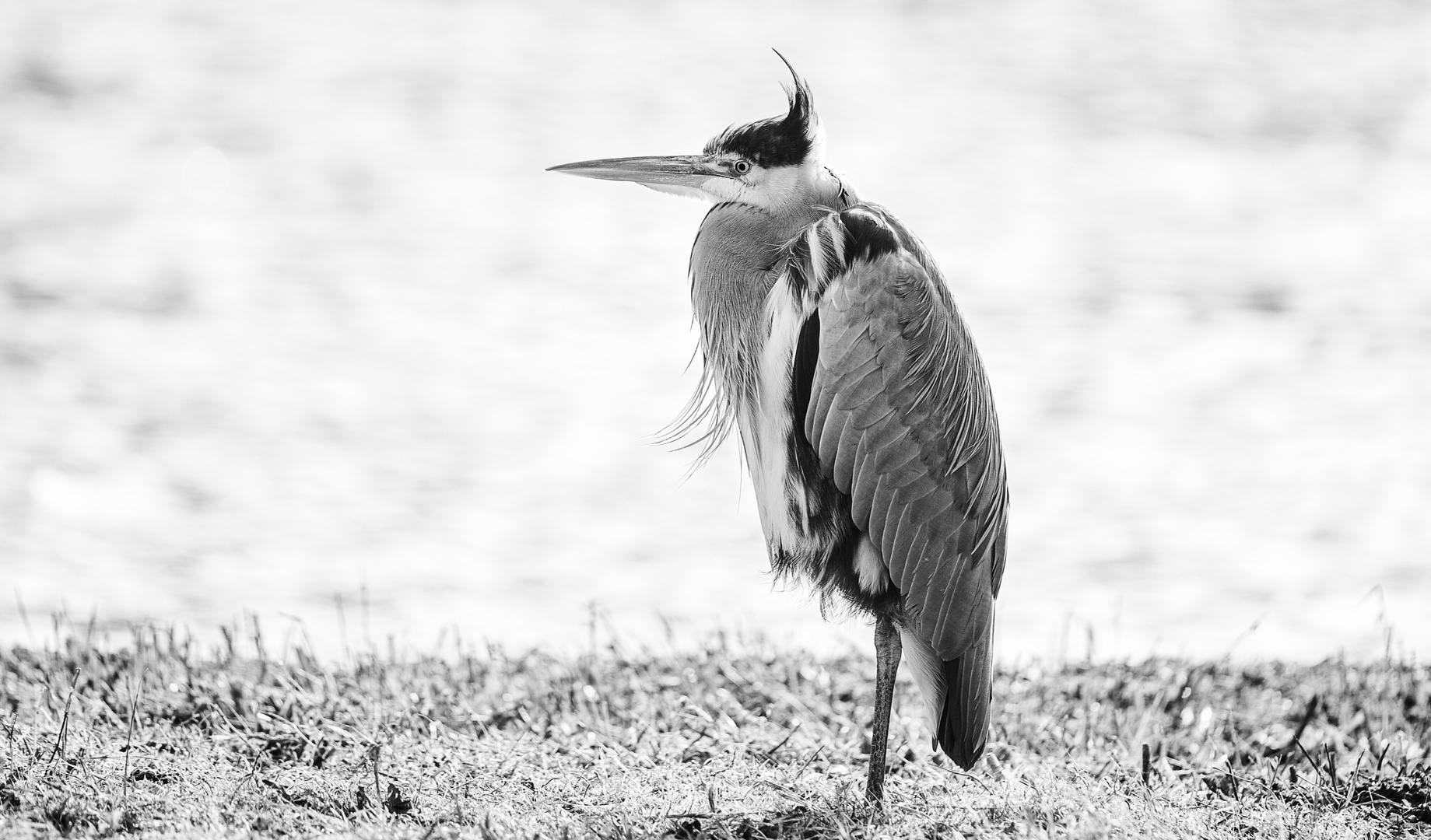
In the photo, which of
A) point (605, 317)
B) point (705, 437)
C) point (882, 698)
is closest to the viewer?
point (882, 698)

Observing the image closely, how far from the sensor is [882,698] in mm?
4117

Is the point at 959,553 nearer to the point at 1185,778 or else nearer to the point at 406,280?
the point at 1185,778

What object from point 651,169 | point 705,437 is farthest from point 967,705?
point 651,169

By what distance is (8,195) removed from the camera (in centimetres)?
1177

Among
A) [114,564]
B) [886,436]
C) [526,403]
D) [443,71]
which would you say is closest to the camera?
[886,436]

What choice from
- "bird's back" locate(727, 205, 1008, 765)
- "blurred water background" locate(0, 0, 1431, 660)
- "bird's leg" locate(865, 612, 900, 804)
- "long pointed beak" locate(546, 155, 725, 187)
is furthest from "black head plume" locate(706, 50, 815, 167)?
"blurred water background" locate(0, 0, 1431, 660)

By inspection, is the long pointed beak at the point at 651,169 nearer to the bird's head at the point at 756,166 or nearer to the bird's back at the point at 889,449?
the bird's head at the point at 756,166

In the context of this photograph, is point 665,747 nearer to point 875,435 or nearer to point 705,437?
point 705,437

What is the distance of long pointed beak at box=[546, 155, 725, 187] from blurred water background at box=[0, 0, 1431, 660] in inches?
60.4

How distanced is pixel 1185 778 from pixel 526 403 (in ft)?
17.2

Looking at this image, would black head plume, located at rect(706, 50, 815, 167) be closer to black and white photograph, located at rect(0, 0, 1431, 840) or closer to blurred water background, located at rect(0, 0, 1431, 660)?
black and white photograph, located at rect(0, 0, 1431, 840)

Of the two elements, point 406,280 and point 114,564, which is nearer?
point 114,564

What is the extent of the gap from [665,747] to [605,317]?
6004 millimetres

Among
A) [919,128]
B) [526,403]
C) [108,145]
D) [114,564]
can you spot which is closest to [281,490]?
[114,564]
